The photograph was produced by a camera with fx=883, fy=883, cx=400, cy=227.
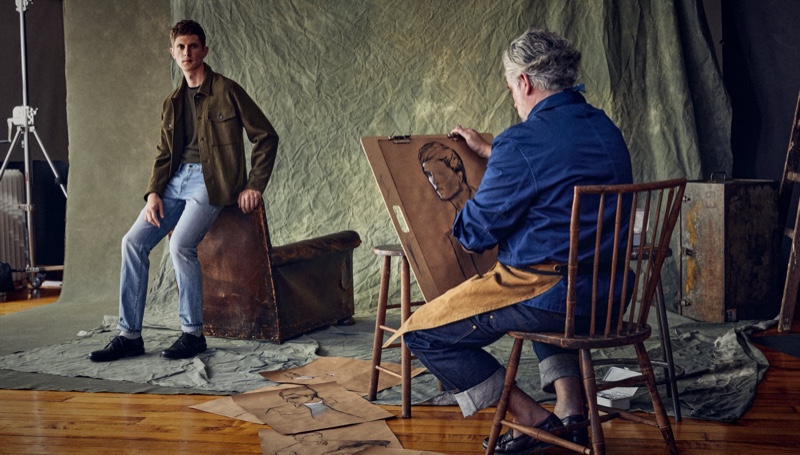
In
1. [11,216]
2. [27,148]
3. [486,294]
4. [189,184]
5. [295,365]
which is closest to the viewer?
[486,294]

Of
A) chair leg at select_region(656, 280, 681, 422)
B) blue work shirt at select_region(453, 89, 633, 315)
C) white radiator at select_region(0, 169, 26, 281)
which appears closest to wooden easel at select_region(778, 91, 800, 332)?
chair leg at select_region(656, 280, 681, 422)

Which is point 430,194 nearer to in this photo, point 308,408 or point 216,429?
point 308,408

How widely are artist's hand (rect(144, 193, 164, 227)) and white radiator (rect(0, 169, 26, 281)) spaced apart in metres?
2.65

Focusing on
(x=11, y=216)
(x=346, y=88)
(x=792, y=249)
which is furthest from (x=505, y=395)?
(x=11, y=216)

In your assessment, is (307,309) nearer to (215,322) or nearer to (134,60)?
(215,322)

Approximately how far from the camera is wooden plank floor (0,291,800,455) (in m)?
2.75

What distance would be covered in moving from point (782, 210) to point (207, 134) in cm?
294

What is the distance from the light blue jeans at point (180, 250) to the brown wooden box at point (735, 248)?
251 centimetres

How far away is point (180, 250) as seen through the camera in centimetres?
404

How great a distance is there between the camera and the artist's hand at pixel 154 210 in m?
4.05

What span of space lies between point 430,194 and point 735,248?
7.33 ft

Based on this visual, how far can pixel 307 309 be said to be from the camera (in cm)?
454

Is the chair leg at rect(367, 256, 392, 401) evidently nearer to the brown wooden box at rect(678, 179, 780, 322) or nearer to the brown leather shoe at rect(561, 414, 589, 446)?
the brown leather shoe at rect(561, 414, 589, 446)

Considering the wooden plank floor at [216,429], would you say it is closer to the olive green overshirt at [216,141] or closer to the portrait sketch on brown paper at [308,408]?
the portrait sketch on brown paper at [308,408]
